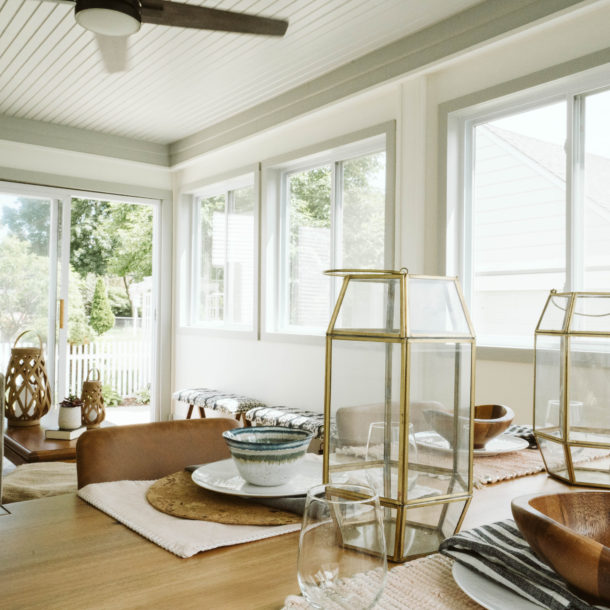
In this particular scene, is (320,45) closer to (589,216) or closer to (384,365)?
(589,216)

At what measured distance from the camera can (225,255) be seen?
5152 mm

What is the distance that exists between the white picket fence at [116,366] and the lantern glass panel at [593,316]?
7.44 m

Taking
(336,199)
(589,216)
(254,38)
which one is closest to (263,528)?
(589,216)

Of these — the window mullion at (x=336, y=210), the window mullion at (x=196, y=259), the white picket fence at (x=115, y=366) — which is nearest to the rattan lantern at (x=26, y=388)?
the window mullion at (x=336, y=210)

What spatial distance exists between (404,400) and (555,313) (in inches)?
19.1

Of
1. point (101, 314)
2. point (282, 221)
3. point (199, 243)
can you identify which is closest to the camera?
point (282, 221)

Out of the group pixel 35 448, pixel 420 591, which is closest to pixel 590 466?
pixel 420 591

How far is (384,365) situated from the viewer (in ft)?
2.36

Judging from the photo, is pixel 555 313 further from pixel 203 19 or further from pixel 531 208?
pixel 531 208

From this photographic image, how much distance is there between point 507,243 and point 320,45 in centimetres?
150

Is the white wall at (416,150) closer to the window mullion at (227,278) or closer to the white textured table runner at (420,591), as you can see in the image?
the window mullion at (227,278)

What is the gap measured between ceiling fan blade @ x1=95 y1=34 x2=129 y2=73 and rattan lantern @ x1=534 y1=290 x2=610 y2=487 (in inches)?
100

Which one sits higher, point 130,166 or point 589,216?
point 130,166

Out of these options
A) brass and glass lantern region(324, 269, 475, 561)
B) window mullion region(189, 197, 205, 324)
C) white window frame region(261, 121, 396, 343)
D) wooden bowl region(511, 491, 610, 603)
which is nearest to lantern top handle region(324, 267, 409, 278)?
brass and glass lantern region(324, 269, 475, 561)
